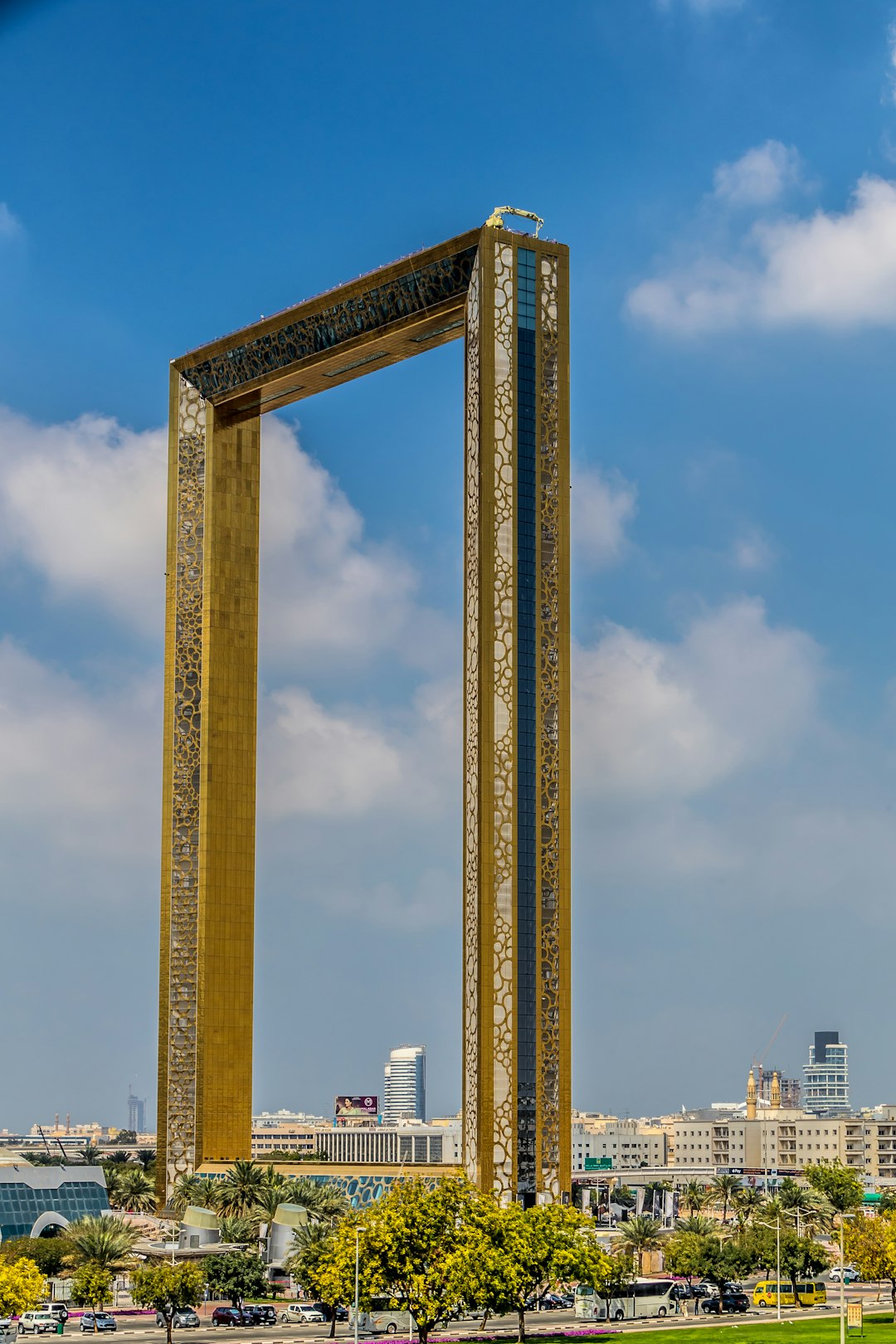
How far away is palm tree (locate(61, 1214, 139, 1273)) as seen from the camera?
8081cm

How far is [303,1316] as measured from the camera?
265 feet

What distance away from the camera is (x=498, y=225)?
328 ft

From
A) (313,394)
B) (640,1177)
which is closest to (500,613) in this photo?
(313,394)

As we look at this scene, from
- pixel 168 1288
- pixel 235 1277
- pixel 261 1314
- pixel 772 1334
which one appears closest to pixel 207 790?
pixel 235 1277

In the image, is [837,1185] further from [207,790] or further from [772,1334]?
[772,1334]

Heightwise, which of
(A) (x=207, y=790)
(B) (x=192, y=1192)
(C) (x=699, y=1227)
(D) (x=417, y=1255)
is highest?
(A) (x=207, y=790)

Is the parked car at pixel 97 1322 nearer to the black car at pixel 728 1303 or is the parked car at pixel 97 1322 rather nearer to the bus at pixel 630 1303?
the bus at pixel 630 1303

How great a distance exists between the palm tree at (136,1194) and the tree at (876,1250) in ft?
154

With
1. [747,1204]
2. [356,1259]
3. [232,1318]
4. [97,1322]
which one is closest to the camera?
[356,1259]

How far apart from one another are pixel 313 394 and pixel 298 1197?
50609mm

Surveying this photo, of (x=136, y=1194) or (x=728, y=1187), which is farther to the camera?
(x=728, y=1187)

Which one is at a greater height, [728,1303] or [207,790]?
[207,790]

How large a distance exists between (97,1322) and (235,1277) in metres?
9.79

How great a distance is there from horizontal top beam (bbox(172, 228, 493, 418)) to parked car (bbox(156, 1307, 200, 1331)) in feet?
180
